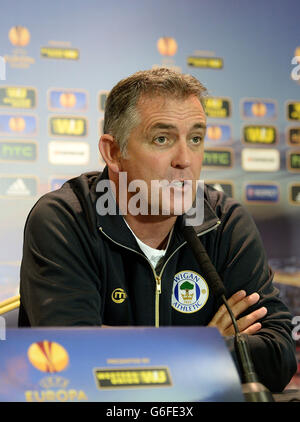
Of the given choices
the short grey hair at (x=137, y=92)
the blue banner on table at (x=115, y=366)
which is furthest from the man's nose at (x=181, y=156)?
the blue banner on table at (x=115, y=366)

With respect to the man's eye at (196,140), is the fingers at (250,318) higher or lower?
lower

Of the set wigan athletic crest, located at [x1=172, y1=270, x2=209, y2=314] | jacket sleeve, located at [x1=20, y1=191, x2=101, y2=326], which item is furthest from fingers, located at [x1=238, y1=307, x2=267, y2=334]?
jacket sleeve, located at [x1=20, y1=191, x2=101, y2=326]

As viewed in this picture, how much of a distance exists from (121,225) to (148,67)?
1971 millimetres

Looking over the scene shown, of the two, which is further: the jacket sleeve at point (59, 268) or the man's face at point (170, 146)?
the man's face at point (170, 146)

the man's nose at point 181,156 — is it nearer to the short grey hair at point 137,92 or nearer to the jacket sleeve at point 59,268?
the short grey hair at point 137,92

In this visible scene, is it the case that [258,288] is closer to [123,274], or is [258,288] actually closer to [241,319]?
[241,319]

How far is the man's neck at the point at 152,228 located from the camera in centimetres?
180

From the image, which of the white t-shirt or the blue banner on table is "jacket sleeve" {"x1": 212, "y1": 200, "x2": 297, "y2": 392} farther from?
the blue banner on table

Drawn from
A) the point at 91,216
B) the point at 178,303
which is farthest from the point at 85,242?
the point at 178,303

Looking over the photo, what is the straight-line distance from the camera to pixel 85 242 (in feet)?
5.59

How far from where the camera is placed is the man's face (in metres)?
1.64

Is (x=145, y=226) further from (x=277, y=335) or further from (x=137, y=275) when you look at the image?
(x=277, y=335)

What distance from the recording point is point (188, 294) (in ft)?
5.83

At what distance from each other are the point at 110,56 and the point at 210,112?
0.65 metres
